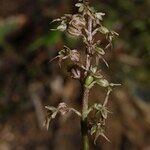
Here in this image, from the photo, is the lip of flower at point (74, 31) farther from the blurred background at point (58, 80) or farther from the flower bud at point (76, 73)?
the blurred background at point (58, 80)

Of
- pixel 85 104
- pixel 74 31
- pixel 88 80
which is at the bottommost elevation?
pixel 85 104

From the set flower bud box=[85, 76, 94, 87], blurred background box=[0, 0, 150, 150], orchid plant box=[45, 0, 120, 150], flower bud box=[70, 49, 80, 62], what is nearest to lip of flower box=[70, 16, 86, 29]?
orchid plant box=[45, 0, 120, 150]

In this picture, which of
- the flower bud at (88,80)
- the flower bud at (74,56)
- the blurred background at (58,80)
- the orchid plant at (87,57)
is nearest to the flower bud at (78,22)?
the orchid plant at (87,57)

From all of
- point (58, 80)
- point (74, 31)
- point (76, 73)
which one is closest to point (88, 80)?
point (76, 73)

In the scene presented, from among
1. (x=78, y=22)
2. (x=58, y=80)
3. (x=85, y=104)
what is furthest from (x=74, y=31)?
(x=58, y=80)

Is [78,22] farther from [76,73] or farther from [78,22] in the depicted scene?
[76,73]

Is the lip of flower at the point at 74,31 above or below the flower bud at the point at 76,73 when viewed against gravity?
above

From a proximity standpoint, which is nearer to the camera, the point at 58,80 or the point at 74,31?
the point at 74,31

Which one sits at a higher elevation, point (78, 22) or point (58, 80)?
point (78, 22)
